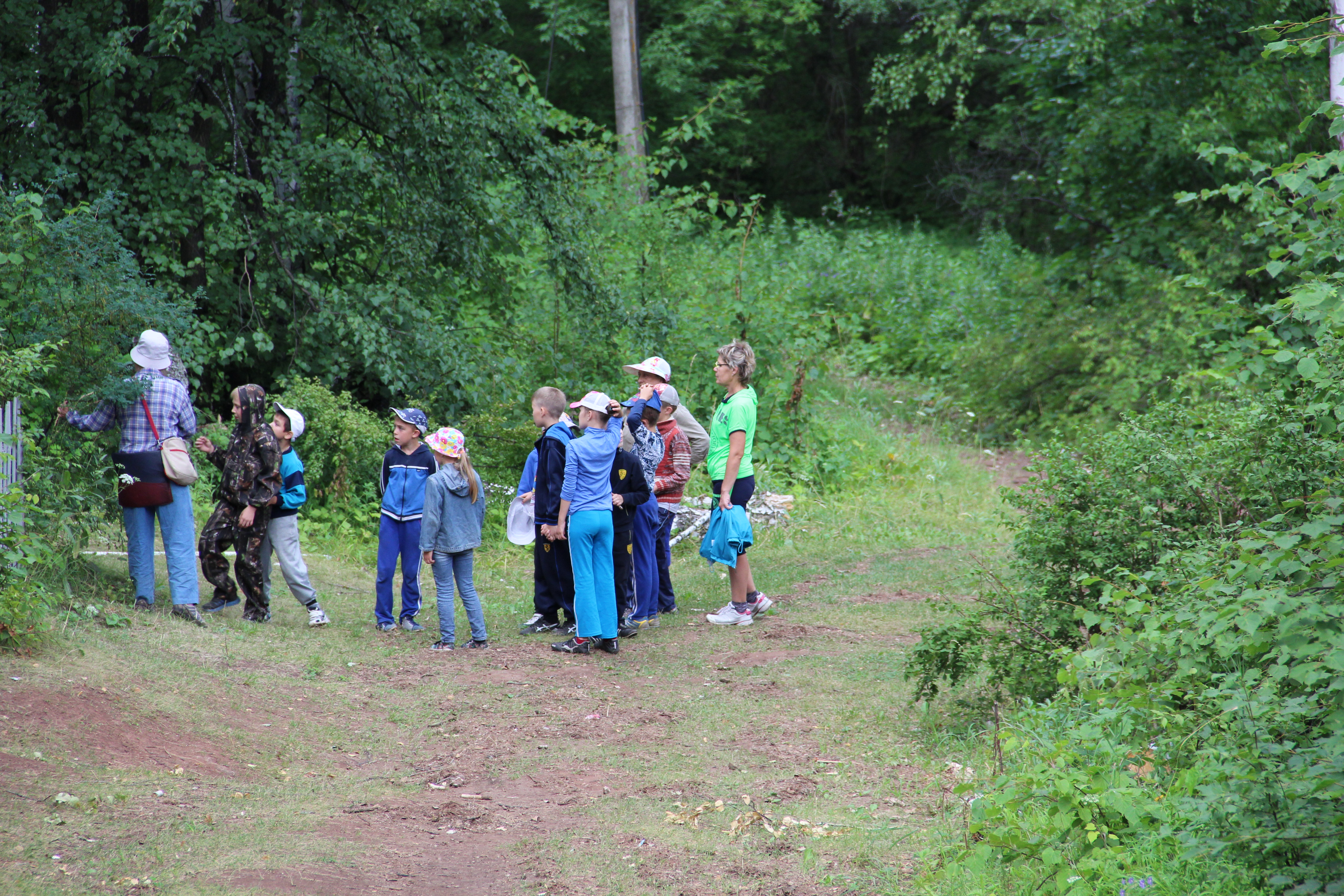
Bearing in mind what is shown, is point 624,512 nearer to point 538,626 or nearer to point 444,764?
point 538,626

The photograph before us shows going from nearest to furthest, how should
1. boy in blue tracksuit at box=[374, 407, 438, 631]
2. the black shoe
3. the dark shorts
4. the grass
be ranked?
1. the grass
2. the black shoe
3. boy in blue tracksuit at box=[374, 407, 438, 631]
4. the dark shorts

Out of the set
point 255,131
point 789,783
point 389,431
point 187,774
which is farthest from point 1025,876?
point 255,131

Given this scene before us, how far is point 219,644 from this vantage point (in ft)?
23.8

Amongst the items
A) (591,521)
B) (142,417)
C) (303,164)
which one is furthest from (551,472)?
(303,164)

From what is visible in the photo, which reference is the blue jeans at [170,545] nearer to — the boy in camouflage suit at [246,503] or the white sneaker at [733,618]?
the boy in camouflage suit at [246,503]

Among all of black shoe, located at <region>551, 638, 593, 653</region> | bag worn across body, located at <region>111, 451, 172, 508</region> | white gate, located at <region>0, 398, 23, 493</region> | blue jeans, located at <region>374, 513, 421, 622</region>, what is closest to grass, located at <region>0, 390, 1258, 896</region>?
black shoe, located at <region>551, 638, 593, 653</region>

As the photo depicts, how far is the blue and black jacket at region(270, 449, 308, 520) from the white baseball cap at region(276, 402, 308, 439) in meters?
0.16

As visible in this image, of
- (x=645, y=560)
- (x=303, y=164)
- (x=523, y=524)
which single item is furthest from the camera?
(x=303, y=164)

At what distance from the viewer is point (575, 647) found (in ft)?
25.9

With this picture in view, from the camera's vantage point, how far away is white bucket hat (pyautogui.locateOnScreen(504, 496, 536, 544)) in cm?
816

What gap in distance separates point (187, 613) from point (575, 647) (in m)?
2.54

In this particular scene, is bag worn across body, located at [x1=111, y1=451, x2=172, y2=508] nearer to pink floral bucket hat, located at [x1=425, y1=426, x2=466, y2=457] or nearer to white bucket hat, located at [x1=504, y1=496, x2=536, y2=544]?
pink floral bucket hat, located at [x1=425, y1=426, x2=466, y2=457]

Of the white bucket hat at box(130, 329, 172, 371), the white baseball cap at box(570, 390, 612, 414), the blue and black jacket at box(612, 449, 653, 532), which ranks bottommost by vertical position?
the blue and black jacket at box(612, 449, 653, 532)

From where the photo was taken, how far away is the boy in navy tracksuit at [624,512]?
814 cm
